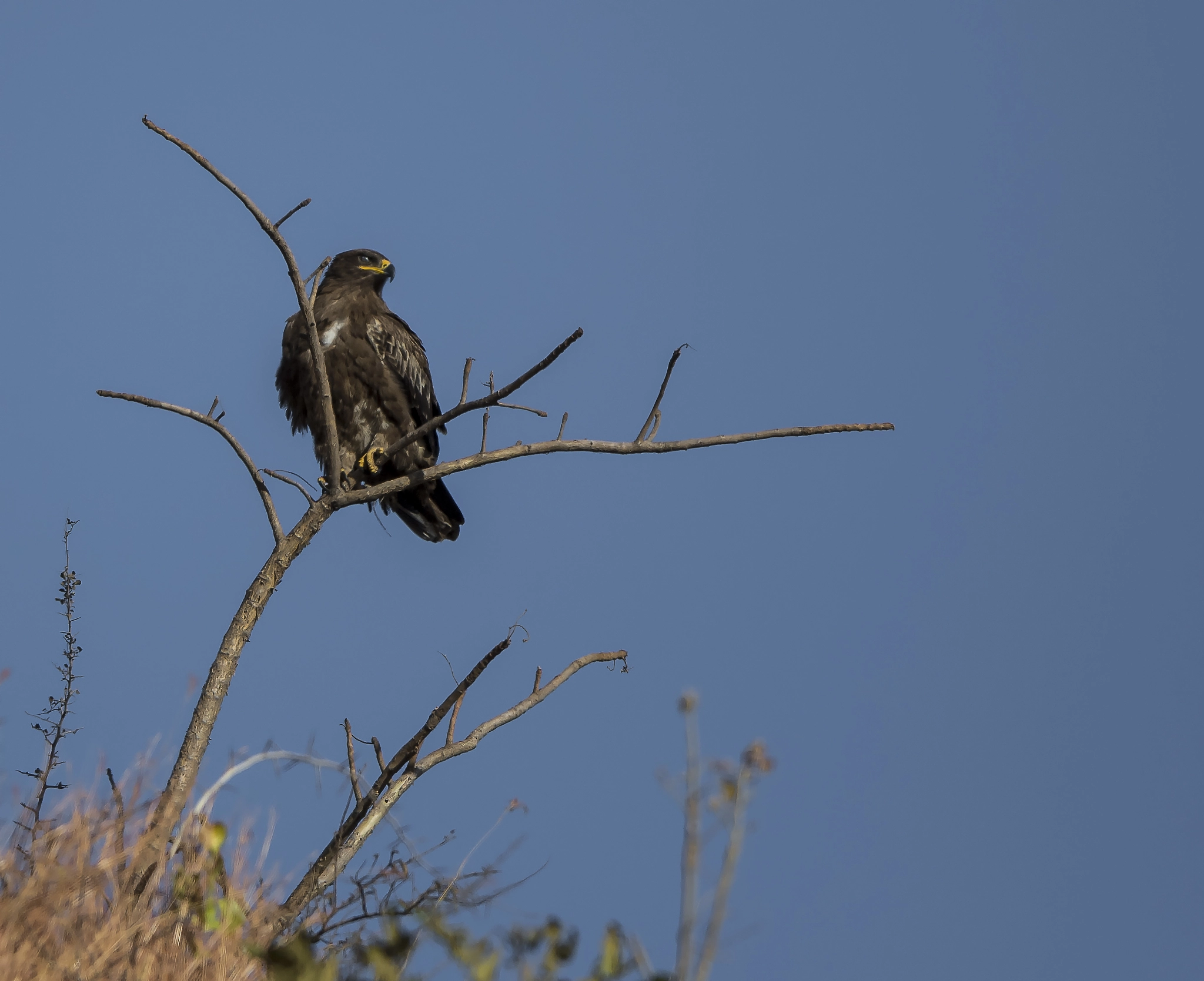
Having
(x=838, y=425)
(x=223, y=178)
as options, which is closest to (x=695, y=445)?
(x=838, y=425)

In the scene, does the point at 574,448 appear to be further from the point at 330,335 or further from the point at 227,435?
the point at 330,335

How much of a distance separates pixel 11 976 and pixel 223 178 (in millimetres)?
3140

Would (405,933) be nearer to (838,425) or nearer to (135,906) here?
(135,906)

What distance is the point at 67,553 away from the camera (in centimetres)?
641

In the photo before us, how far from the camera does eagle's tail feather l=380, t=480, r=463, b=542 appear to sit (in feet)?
29.1

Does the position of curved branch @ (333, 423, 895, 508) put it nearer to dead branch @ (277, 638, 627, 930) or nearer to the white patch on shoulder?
dead branch @ (277, 638, 627, 930)

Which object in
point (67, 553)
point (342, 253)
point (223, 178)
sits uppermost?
point (342, 253)

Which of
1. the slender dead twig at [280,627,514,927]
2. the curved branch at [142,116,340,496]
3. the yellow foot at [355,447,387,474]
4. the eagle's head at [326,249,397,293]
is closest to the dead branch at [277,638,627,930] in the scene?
the slender dead twig at [280,627,514,927]

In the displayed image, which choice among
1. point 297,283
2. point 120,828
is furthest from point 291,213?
point 120,828

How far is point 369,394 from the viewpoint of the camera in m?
8.82

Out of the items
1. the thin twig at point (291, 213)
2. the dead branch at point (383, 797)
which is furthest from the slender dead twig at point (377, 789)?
the thin twig at point (291, 213)

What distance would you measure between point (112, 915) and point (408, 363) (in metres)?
5.44

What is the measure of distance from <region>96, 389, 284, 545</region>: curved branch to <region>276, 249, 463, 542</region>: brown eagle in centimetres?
255

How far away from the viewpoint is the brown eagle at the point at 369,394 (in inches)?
343
